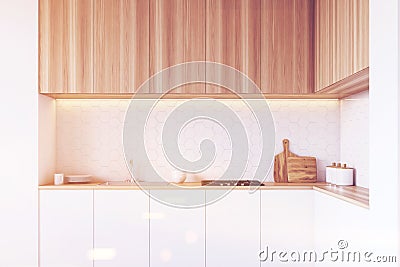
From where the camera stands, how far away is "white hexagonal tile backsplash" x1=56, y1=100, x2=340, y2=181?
4.65 meters

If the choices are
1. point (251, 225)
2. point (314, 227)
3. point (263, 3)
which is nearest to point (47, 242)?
point (251, 225)

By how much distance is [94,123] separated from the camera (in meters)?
4.66

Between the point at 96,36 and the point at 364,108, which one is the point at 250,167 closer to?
the point at 364,108

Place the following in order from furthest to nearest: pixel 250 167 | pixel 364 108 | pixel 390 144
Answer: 1. pixel 250 167
2. pixel 364 108
3. pixel 390 144

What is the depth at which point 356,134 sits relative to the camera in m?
4.22

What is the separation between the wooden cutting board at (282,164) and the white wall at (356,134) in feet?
1.66

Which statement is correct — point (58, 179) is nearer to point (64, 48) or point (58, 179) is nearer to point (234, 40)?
point (64, 48)

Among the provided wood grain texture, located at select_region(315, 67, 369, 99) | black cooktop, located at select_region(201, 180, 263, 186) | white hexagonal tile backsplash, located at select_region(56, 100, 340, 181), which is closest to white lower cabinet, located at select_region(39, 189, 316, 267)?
black cooktop, located at select_region(201, 180, 263, 186)

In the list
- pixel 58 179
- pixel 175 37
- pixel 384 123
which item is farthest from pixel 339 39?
pixel 58 179

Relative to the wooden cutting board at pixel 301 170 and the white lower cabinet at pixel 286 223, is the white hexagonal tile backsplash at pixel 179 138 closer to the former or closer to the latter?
the wooden cutting board at pixel 301 170

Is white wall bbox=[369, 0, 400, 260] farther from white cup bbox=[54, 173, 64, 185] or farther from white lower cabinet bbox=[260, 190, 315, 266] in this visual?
white cup bbox=[54, 173, 64, 185]

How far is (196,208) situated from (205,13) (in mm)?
1692

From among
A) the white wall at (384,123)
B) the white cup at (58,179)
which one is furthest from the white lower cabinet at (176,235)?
the white wall at (384,123)
